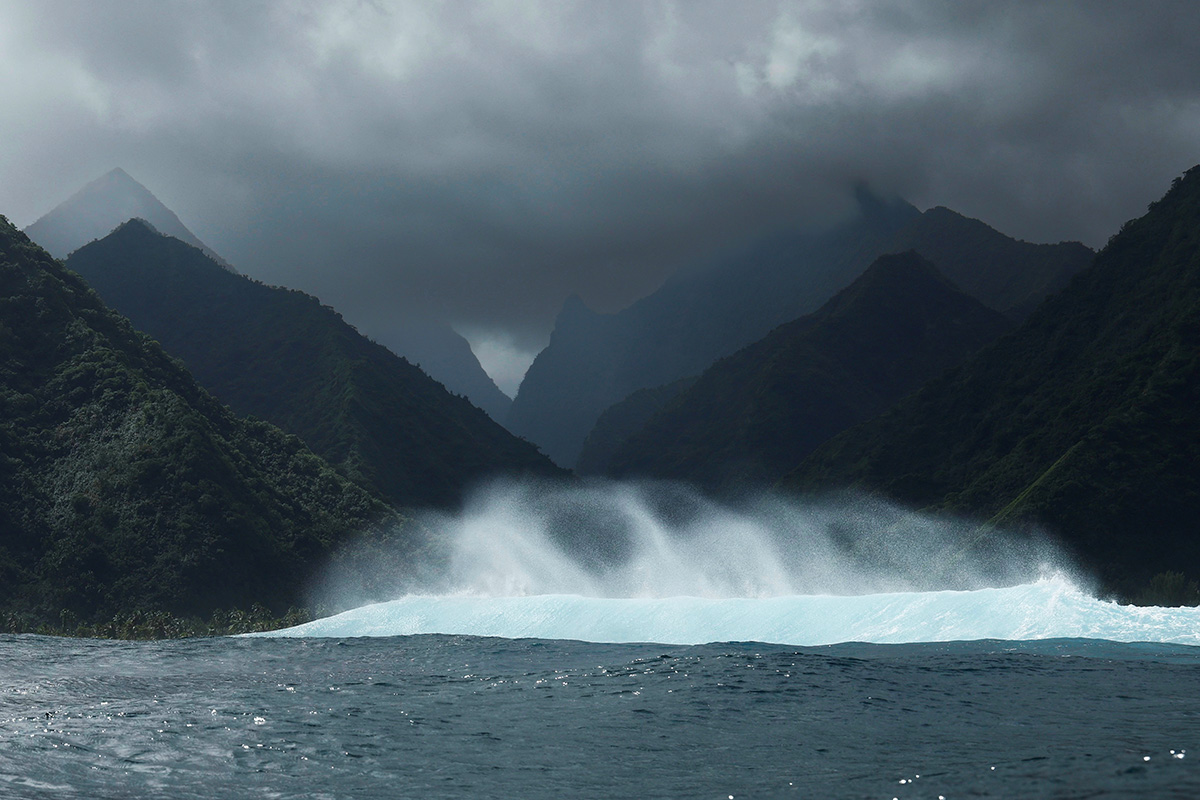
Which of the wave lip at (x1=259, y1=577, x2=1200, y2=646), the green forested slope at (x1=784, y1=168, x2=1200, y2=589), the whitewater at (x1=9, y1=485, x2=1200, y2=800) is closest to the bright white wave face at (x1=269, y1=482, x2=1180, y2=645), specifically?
the wave lip at (x1=259, y1=577, x2=1200, y2=646)

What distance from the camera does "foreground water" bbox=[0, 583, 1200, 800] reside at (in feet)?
50.1

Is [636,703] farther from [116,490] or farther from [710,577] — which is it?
[116,490]

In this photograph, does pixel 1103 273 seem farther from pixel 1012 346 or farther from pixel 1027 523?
pixel 1027 523

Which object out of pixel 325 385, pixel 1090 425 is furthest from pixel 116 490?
pixel 1090 425

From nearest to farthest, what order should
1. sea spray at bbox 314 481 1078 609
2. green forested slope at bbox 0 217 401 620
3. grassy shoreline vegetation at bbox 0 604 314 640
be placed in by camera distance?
grassy shoreline vegetation at bbox 0 604 314 640, green forested slope at bbox 0 217 401 620, sea spray at bbox 314 481 1078 609

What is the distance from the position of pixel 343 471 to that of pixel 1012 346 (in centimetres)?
9783

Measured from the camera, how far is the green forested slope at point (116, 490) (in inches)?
3093

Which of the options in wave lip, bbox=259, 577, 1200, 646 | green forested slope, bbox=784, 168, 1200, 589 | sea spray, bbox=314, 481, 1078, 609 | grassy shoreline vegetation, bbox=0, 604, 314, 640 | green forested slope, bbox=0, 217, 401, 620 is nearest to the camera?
wave lip, bbox=259, 577, 1200, 646

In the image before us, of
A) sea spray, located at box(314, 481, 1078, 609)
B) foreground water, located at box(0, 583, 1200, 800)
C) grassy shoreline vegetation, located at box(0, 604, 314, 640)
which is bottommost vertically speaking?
grassy shoreline vegetation, located at box(0, 604, 314, 640)

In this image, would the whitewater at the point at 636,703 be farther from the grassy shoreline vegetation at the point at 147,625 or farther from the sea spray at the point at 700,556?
the sea spray at the point at 700,556

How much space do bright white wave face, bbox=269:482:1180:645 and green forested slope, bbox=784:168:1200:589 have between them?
5.17m

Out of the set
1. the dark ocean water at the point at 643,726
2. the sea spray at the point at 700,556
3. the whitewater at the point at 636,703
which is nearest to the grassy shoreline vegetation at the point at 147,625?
the whitewater at the point at 636,703

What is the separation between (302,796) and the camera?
600 inches

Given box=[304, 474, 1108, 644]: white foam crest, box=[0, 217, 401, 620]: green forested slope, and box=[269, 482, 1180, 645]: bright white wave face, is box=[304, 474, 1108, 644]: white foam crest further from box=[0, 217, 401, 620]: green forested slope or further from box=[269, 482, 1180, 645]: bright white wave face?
box=[0, 217, 401, 620]: green forested slope
